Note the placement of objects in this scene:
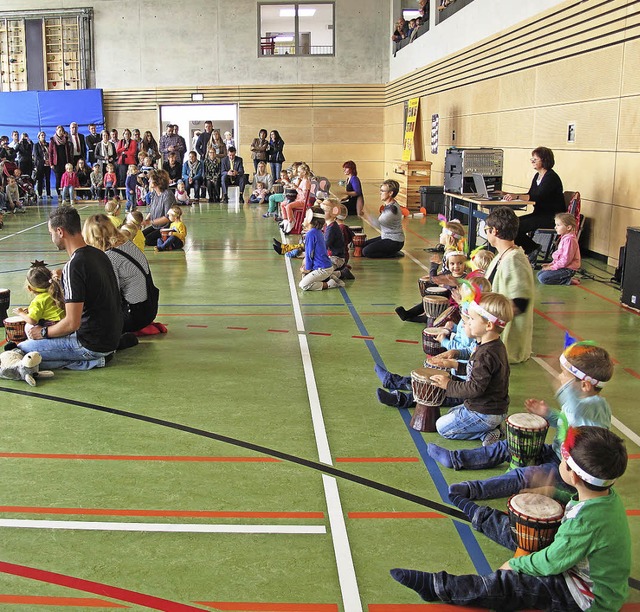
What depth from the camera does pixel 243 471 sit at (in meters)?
4.66

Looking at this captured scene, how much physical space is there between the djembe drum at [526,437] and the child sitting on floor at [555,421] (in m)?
0.07

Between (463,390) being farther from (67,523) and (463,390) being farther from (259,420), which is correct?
(67,523)

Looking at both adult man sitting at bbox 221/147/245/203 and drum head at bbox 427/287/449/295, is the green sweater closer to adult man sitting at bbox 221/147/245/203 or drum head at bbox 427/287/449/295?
drum head at bbox 427/287/449/295

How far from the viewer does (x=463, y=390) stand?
15.9 feet

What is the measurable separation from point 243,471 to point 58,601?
151 cm

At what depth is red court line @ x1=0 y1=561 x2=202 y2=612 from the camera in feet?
10.9

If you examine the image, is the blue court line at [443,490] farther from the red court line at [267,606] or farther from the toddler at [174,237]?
the toddler at [174,237]

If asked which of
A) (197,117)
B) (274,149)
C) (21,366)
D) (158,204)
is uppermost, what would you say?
(197,117)

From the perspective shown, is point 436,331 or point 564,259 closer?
point 436,331

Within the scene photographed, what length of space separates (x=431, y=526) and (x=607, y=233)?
9018 millimetres

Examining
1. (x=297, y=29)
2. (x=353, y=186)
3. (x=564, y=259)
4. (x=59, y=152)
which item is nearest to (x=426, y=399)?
(x=564, y=259)

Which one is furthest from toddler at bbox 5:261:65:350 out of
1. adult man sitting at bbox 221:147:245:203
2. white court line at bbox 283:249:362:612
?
adult man sitting at bbox 221:147:245:203

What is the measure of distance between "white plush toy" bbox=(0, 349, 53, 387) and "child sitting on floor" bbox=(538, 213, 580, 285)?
22.9ft

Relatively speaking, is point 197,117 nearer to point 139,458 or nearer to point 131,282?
point 131,282
